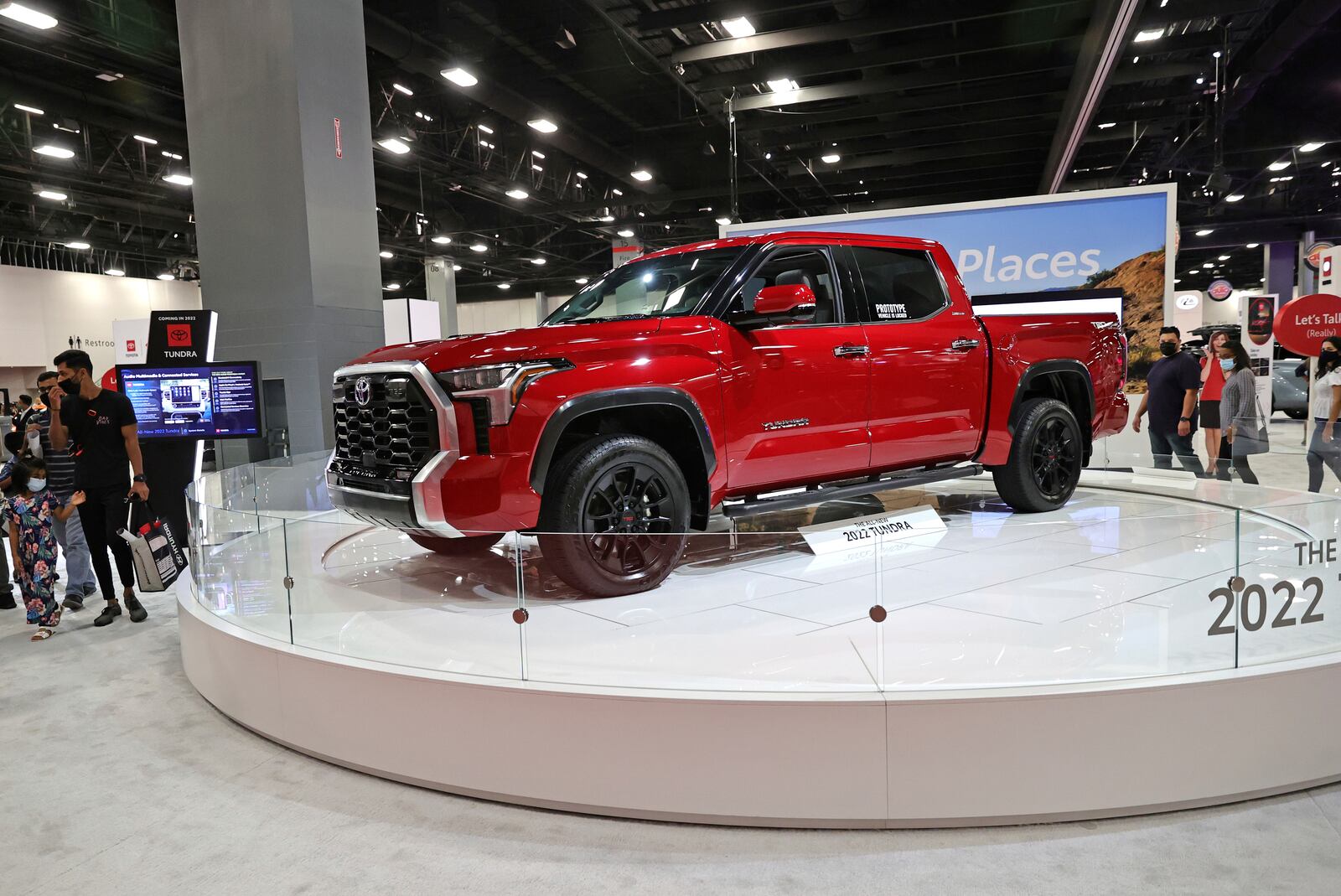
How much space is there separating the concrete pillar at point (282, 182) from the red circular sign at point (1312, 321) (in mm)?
12311

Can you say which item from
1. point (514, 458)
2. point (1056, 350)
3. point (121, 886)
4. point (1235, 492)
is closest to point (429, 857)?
point (121, 886)

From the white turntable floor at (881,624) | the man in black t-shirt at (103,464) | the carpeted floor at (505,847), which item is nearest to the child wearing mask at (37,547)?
the man in black t-shirt at (103,464)

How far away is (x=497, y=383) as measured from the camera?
133 inches

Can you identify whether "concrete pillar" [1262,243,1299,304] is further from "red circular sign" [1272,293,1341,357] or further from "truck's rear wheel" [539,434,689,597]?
"truck's rear wheel" [539,434,689,597]

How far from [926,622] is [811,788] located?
61 cm

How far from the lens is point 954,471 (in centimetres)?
493

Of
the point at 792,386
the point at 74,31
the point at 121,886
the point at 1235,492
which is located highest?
the point at 74,31

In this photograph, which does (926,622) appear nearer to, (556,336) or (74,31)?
(556,336)

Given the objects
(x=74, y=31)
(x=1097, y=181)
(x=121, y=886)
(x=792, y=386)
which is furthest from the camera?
(x=1097, y=181)

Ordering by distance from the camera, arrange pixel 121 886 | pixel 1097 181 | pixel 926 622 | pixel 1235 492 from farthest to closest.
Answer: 1. pixel 1097 181
2. pixel 1235 492
3. pixel 926 622
4. pixel 121 886

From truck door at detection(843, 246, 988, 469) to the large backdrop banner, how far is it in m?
4.51

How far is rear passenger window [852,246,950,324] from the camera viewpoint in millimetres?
4664

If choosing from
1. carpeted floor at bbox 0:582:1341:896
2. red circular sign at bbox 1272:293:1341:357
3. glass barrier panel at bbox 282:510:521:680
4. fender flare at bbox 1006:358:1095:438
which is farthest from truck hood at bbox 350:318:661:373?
red circular sign at bbox 1272:293:1341:357

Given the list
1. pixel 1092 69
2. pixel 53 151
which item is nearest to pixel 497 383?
pixel 1092 69
